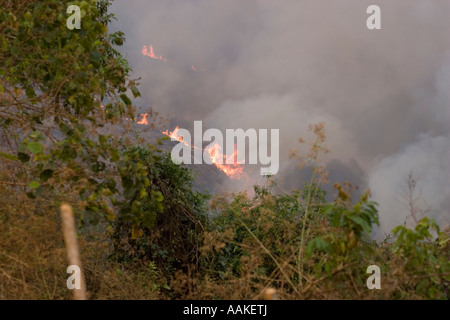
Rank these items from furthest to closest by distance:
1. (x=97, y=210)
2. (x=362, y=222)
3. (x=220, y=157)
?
(x=220, y=157), (x=97, y=210), (x=362, y=222)

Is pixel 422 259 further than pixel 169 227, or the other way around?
pixel 169 227

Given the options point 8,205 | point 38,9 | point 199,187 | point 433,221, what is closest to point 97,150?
point 8,205

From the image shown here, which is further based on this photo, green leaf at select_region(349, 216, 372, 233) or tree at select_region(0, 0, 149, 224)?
tree at select_region(0, 0, 149, 224)

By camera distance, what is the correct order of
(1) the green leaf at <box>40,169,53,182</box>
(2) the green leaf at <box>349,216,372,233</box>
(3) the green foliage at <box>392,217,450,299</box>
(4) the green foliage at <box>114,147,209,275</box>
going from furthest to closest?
1. (4) the green foliage at <box>114,147,209,275</box>
2. (1) the green leaf at <box>40,169,53,182</box>
3. (3) the green foliage at <box>392,217,450,299</box>
4. (2) the green leaf at <box>349,216,372,233</box>

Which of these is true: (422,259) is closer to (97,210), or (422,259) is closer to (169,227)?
(97,210)

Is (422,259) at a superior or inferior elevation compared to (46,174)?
inferior

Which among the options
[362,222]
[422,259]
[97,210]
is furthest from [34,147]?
[422,259]

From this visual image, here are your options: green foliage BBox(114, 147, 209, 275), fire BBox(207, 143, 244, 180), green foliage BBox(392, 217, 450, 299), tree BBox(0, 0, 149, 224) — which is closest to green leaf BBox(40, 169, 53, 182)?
tree BBox(0, 0, 149, 224)

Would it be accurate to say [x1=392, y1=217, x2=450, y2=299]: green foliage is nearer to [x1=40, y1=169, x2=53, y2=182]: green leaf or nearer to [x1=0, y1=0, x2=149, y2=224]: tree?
[x1=0, y1=0, x2=149, y2=224]: tree

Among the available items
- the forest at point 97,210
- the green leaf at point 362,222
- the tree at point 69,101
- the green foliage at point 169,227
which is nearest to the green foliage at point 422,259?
the forest at point 97,210

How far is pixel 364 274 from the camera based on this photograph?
441 centimetres

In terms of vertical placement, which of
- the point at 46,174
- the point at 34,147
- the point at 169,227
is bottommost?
the point at 169,227

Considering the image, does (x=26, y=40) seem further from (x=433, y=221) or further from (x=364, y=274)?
(x=433, y=221)

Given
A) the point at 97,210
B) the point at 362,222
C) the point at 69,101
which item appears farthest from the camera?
the point at 69,101
